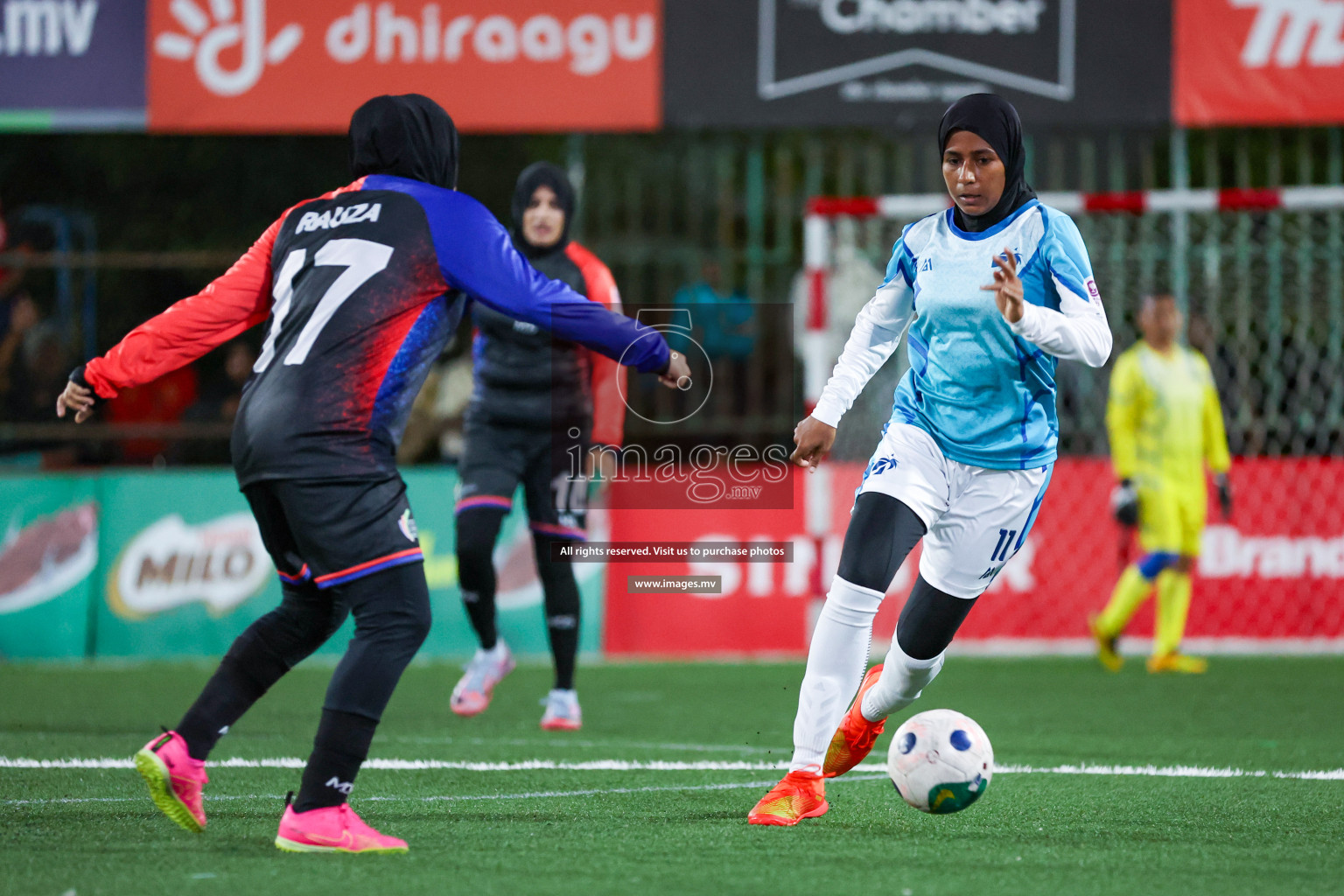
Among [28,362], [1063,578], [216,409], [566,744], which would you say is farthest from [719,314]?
[566,744]

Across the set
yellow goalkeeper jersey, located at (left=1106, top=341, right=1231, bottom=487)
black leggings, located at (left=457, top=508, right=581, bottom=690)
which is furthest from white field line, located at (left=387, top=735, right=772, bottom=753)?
yellow goalkeeper jersey, located at (left=1106, top=341, right=1231, bottom=487)

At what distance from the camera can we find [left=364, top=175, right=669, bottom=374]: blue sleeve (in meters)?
4.20

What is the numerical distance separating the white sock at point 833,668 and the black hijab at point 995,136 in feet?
3.83

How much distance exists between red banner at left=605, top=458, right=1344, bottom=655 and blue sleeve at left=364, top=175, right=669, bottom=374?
6649 millimetres

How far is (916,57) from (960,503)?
712 cm

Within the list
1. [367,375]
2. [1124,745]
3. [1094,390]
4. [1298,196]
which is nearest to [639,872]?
[367,375]

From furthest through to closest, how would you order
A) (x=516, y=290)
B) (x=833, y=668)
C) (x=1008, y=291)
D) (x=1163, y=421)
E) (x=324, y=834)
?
(x=1163, y=421)
(x=833, y=668)
(x=1008, y=291)
(x=516, y=290)
(x=324, y=834)

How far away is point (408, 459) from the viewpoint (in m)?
12.1

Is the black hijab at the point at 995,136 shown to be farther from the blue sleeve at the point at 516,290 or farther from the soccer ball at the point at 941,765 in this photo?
the soccer ball at the point at 941,765

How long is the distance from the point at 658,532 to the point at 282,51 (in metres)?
4.33

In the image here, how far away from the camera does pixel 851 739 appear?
5117 millimetres

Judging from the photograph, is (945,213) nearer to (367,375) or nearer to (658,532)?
(367,375)

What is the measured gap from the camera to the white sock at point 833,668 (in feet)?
15.6

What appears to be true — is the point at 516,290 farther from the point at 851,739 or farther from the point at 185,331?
the point at 851,739
